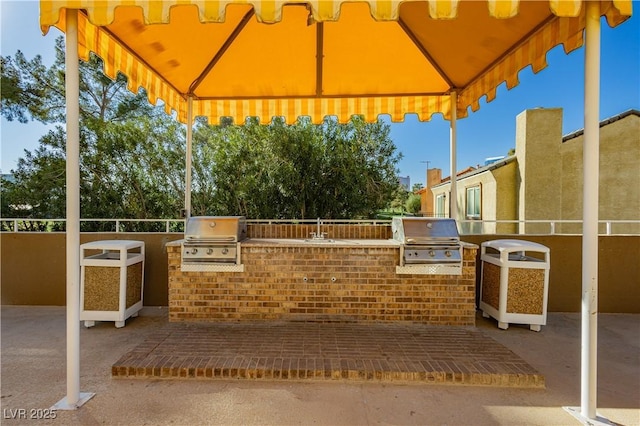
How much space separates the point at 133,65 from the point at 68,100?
170cm

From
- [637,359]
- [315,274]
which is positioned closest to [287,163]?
[315,274]

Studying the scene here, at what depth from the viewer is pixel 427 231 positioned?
3.84 m

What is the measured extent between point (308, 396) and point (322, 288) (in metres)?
1.42

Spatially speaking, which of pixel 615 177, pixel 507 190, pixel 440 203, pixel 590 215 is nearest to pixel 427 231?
pixel 590 215

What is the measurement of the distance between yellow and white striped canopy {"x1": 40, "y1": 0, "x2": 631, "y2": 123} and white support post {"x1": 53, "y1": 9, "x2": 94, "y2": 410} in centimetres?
20

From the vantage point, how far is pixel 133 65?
151 inches

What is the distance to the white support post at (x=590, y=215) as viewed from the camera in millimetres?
2328

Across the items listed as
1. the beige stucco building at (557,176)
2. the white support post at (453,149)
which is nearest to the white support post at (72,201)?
the white support post at (453,149)

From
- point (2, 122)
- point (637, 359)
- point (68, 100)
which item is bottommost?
point (637, 359)

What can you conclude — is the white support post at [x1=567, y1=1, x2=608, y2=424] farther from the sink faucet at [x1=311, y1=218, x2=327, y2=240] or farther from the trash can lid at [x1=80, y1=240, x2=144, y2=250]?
the trash can lid at [x1=80, y1=240, x2=144, y2=250]

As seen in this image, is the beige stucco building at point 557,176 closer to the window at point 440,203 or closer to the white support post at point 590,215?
the window at point 440,203

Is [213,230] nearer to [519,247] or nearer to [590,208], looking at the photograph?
[590,208]

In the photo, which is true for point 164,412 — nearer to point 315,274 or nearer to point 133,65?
point 315,274

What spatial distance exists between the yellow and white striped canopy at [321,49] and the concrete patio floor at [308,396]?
2812mm
